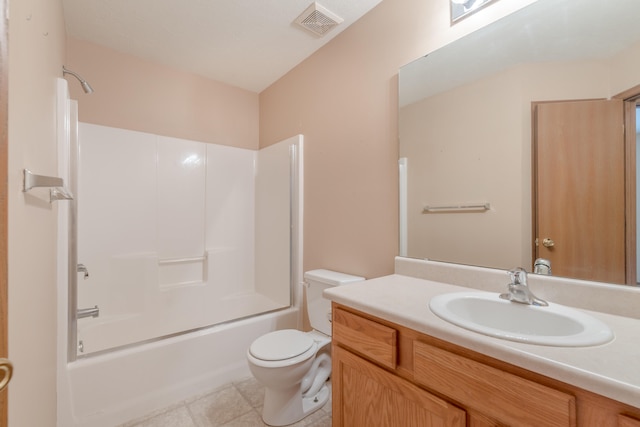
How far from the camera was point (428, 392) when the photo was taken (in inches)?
32.8

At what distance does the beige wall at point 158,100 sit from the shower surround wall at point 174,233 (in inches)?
4.6

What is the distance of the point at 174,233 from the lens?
2.38 meters

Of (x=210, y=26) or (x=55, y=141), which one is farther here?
(x=210, y=26)

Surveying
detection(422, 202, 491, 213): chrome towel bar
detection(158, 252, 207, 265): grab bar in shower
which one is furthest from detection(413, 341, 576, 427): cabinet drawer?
detection(158, 252, 207, 265): grab bar in shower

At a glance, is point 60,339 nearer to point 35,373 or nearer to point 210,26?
point 35,373

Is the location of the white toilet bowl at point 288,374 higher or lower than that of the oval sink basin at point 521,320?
lower

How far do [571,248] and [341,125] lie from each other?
140 cm

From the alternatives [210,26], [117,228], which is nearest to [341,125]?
[210,26]

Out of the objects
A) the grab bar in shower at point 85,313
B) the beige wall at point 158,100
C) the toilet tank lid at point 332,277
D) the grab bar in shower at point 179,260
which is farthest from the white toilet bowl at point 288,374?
the beige wall at point 158,100

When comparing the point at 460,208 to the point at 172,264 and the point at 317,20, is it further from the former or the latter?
the point at 172,264

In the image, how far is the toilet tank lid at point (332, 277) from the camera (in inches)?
67.9

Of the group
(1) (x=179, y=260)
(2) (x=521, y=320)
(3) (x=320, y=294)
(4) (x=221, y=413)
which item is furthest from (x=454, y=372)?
(1) (x=179, y=260)

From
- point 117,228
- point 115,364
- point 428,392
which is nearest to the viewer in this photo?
point 428,392

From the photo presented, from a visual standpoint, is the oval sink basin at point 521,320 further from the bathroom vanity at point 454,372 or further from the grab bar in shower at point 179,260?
the grab bar in shower at point 179,260
